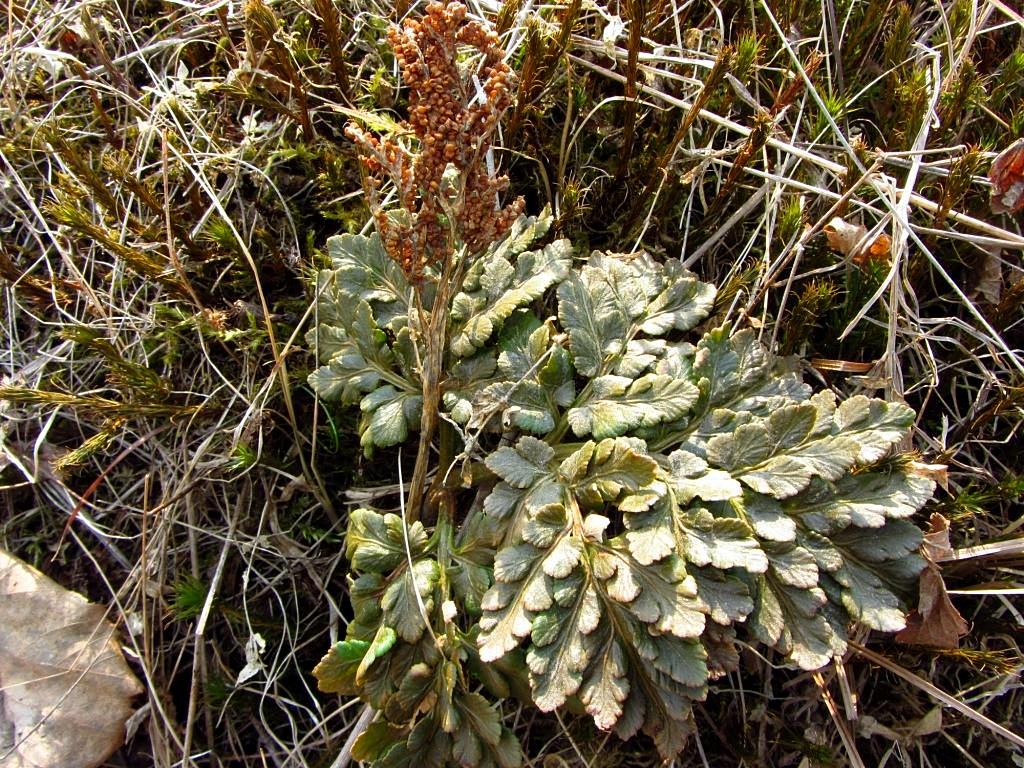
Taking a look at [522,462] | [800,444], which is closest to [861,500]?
[800,444]

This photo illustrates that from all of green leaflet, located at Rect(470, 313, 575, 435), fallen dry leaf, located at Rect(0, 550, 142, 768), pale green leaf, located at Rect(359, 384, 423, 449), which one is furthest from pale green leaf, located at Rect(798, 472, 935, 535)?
fallen dry leaf, located at Rect(0, 550, 142, 768)

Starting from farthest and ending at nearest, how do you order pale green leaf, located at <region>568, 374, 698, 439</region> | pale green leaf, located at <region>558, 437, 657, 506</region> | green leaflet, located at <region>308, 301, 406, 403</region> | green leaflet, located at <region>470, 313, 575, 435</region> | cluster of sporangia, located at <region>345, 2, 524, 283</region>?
green leaflet, located at <region>308, 301, 406, 403</region> < green leaflet, located at <region>470, 313, 575, 435</region> < pale green leaf, located at <region>568, 374, 698, 439</region> < pale green leaf, located at <region>558, 437, 657, 506</region> < cluster of sporangia, located at <region>345, 2, 524, 283</region>

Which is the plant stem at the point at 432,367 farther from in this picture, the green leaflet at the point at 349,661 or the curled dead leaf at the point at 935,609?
the curled dead leaf at the point at 935,609

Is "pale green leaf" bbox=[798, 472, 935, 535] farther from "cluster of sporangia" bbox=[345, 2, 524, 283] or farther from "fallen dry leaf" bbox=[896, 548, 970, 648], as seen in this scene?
"cluster of sporangia" bbox=[345, 2, 524, 283]

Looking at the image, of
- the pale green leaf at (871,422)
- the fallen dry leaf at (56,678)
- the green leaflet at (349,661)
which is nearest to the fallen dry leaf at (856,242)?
the pale green leaf at (871,422)

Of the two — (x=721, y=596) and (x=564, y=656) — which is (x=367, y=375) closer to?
(x=564, y=656)

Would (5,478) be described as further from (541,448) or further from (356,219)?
(541,448)
